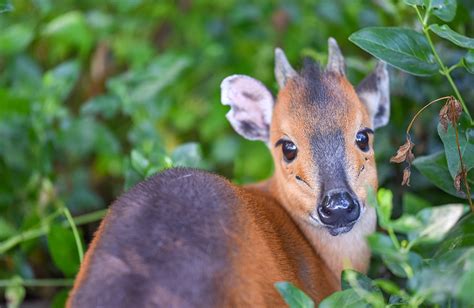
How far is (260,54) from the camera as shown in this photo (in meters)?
5.09

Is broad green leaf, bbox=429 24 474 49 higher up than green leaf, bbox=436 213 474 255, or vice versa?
broad green leaf, bbox=429 24 474 49

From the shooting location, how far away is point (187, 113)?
532 centimetres

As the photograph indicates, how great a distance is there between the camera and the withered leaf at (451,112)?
261 cm

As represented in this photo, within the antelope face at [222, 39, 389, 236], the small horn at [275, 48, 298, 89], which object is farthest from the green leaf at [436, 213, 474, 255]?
the small horn at [275, 48, 298, 89]

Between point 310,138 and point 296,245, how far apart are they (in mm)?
380

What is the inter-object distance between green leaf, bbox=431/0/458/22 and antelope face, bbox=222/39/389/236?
504mm

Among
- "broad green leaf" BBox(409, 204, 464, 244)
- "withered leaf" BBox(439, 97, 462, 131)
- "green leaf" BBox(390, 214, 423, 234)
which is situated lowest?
"broad green leaf" BBox(409, 204, 464, 244)

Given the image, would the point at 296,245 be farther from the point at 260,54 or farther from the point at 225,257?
the point at 260,54

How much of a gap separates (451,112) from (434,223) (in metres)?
0.58

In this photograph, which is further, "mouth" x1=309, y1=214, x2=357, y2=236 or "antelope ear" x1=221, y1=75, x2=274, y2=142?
"antelope ear" x1=221, y1=75, x2=274, y2=142

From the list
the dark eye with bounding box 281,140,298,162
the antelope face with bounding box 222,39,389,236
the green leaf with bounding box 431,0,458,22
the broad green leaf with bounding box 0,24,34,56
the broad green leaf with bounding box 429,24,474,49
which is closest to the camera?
the broad green leaf with bounding box 429,24,474,49

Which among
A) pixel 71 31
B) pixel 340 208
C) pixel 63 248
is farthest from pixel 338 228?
pixel 71 31

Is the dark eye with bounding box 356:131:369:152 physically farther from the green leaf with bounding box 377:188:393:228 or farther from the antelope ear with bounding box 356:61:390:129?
the green leaf with bounding box 377:188:393:228

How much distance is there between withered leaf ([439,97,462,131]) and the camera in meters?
2.61
